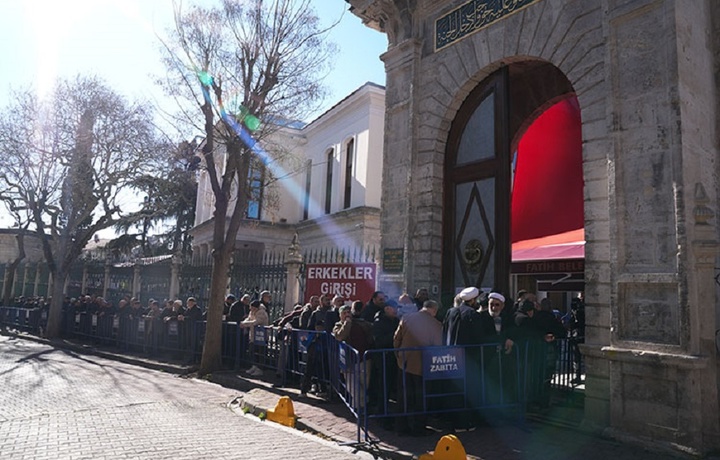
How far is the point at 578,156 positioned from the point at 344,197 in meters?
16.8

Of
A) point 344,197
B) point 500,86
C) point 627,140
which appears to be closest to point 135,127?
point 344,197

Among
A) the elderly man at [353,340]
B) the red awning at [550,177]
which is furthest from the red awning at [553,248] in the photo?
the elderly man at [353,340]

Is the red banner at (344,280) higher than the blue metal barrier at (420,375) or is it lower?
higher

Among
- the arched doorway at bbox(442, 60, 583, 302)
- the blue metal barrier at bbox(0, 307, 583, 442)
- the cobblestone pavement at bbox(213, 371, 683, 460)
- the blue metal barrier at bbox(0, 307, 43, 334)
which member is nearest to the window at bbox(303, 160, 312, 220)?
the blue metal barrier at bbox(0, 307, 43, 334)

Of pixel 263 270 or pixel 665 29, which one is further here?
pixel 263 270

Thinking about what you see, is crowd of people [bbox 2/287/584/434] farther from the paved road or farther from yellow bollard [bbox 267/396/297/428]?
the paved road

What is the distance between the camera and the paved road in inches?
222

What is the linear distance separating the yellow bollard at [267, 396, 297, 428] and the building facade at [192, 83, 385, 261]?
1481 cm

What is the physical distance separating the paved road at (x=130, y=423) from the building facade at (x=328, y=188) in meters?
12.3

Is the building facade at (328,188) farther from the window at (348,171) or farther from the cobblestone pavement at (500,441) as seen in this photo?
the cobblestone pavement at (500,441)

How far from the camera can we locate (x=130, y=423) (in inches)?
269

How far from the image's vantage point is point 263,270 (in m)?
14.5

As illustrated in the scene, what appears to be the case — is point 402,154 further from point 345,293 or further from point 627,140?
point 627,140

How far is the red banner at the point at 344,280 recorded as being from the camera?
10836 millimetres
